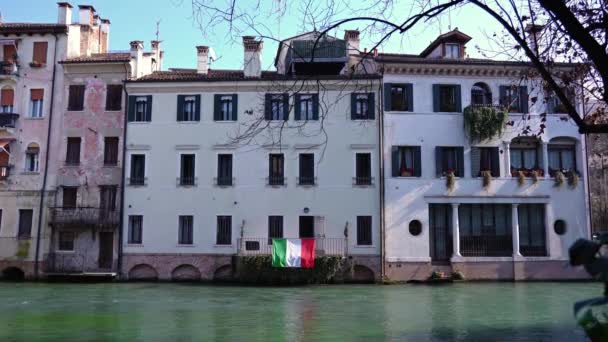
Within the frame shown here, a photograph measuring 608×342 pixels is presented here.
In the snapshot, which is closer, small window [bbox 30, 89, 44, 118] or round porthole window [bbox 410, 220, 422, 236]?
round porthole window [bbox 410, 220, 422, 236]

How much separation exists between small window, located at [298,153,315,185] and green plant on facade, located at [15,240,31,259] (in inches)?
642

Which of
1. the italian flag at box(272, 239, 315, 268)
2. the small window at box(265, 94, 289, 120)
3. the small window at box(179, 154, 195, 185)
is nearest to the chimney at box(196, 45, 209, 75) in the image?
the small window at box(179, 154, 195, 185)

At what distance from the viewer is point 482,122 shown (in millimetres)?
32281

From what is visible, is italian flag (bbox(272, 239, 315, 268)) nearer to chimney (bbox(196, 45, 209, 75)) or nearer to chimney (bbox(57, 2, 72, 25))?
chimney (bbox(196, 45, 209, 75))

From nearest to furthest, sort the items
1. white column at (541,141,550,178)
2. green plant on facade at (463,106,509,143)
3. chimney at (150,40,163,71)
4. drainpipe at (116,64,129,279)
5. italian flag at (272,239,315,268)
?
1. italian flag at (272,239,315,268)
2. green plant on facade at (463,106,509,143)
3. drainpipe at (116,64,129,279)
4. white column at (541,141,550,178)
5. chimney at (150,40,163,71)

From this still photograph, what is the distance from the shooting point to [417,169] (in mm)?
32531

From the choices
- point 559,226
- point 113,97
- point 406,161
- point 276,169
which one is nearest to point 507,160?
point 559,226

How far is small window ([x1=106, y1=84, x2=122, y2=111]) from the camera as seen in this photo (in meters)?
33.8

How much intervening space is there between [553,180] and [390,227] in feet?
33.1

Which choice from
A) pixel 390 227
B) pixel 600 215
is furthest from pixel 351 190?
pixel 600 215

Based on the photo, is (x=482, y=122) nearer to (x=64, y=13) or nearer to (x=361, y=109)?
(x=361, y=109)

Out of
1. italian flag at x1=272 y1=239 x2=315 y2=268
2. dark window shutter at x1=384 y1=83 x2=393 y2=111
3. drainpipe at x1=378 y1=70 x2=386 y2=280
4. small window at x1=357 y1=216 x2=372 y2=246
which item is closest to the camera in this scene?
italian flag at x1=272 y1=239 x2=315 y2=268

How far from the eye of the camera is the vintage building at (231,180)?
105ft

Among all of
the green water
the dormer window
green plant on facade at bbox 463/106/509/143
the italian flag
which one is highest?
the dormer window
